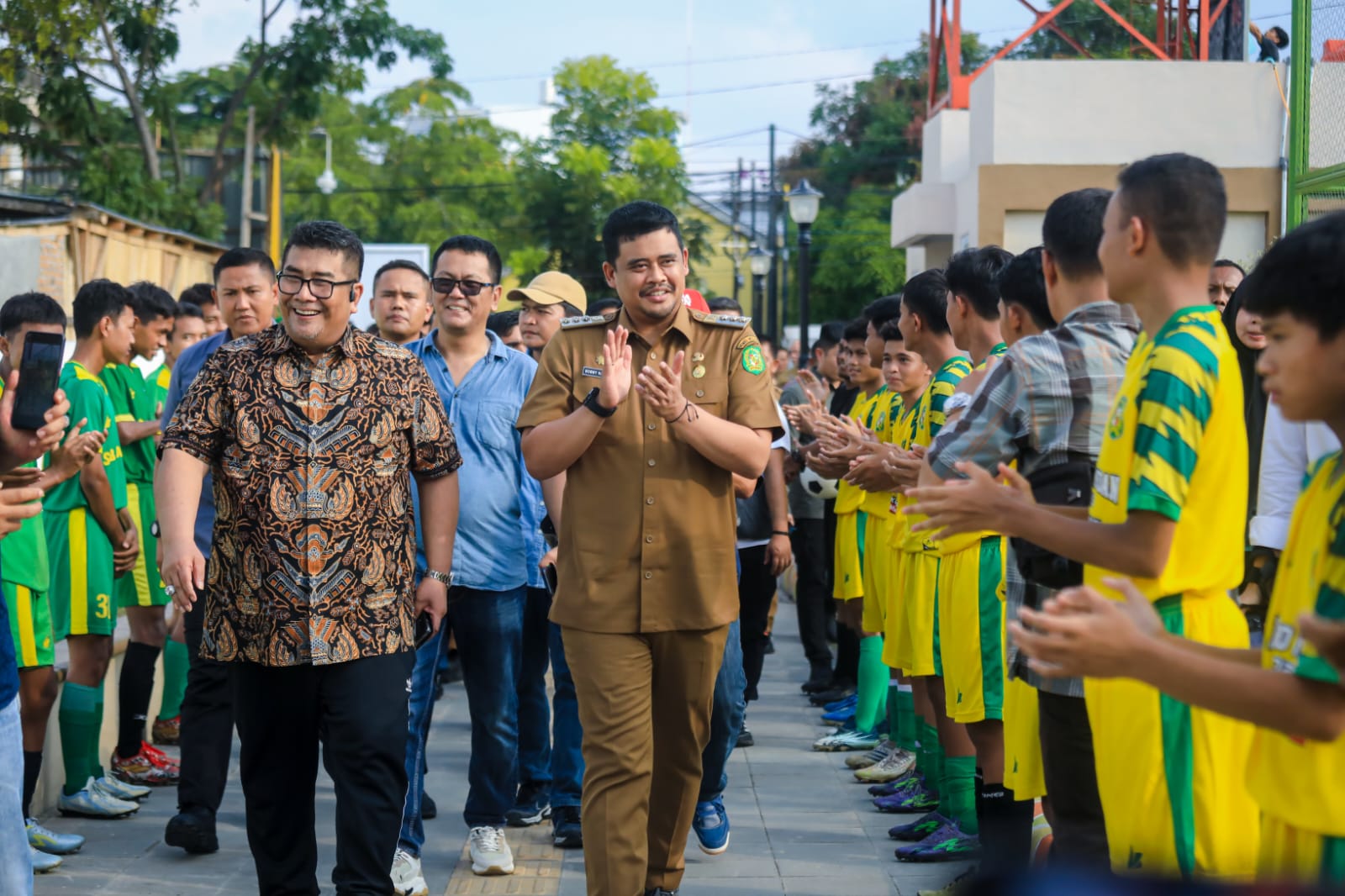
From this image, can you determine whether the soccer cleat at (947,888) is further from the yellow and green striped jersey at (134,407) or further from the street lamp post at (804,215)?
the street lamp post at (804,215)

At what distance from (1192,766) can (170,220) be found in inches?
1010

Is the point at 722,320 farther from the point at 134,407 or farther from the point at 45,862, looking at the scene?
the point at 134,407

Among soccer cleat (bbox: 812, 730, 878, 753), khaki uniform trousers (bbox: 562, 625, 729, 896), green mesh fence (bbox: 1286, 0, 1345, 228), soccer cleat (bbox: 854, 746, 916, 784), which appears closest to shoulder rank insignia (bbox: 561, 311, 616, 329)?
khaki uniform trousers (bbox: 562, 625, 729, 896)

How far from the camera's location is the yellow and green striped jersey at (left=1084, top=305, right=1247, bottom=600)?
3057mm

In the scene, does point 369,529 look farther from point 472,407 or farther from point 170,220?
point 170,220

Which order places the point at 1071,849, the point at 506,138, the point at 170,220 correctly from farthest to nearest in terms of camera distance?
1. the point at 506,138
2. the point at 170,220
3. the point at 1071,849

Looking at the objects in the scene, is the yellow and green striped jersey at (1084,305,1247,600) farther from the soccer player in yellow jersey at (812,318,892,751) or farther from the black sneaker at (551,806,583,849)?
the soccer player in yellow jersey at (812,318,892,751)

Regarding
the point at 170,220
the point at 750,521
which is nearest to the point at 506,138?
the point at 170,220

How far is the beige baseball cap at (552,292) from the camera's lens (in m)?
8.12

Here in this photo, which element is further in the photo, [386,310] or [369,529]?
[386,310]

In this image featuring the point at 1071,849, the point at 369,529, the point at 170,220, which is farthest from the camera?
the point at 170,220

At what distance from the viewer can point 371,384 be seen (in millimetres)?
4809

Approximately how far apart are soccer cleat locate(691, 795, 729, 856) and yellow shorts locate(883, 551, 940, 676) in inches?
39.6

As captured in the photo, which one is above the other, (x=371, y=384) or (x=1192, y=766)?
(x=371, y=384)
